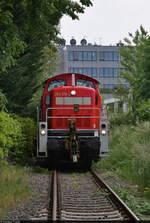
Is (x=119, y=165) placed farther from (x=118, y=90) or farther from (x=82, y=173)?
(x=118, y=90)

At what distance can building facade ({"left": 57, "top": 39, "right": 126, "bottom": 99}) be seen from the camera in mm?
58125

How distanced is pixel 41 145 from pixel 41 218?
4.96 meters

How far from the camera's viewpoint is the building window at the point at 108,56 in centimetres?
5928

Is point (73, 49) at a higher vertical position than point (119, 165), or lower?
higher

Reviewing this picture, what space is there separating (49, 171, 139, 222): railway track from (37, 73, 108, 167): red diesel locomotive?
1.51 metres

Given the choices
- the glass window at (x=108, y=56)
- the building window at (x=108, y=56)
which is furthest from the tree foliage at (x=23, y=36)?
the glass window at (x=108, y=56)

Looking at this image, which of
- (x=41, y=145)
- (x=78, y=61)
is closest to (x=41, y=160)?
(x=41, y=145)

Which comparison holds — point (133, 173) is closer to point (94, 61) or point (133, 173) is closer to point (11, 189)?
point (11, 189)

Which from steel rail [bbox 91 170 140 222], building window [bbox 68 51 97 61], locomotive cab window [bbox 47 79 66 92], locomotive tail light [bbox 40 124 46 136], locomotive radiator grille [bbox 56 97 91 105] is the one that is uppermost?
building window [bbox 68 51 97 61]

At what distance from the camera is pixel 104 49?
5916 cm

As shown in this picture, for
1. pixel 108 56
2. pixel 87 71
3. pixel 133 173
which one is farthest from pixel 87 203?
pixel 108 56

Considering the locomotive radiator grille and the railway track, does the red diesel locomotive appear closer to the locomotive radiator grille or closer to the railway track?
the locomotive radiator grille

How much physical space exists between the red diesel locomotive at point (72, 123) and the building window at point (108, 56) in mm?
48712

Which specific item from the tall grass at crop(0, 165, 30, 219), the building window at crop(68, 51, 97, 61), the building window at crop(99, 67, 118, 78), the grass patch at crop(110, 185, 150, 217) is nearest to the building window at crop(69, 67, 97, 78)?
the building window at crop(99, 67, 118, 78)
